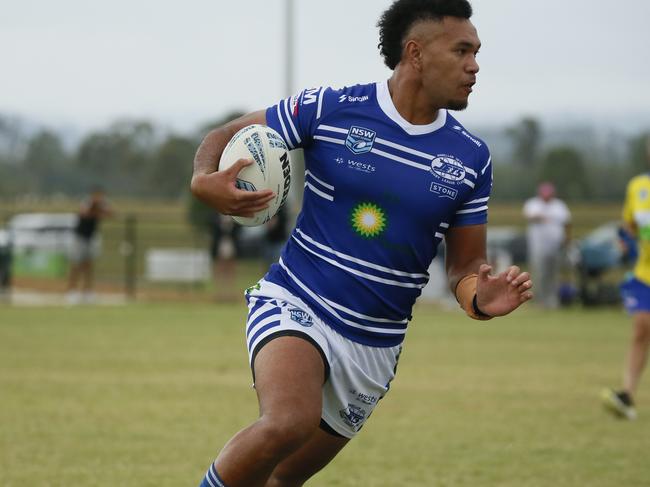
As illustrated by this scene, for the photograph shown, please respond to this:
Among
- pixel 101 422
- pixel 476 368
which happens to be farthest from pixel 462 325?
pixel 101 422

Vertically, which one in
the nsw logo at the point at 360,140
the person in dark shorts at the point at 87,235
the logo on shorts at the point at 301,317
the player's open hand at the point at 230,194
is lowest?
the person in dark shorts at the point at 87,235

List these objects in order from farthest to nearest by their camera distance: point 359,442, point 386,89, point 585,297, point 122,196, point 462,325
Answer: point 122,196, point 585,297, point 462,325, point 359,442, point 386,89

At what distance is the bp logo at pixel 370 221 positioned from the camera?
210 inches

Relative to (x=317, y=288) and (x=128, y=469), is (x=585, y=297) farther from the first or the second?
(x=317, y=288)

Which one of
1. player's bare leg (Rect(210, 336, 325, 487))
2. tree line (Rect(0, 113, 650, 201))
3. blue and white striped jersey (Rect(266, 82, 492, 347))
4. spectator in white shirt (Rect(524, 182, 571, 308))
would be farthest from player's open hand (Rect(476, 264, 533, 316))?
tree line (Rect(0, 113, 650, 201))

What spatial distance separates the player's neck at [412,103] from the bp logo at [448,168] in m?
0.21

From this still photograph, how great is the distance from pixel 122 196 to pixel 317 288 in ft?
145

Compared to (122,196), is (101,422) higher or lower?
higher

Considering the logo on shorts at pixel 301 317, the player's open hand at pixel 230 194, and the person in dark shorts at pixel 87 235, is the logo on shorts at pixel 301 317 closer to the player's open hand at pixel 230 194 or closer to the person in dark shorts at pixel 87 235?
the player's open hand at pixel 230 194

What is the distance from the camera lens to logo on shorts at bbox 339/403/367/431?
5.39 m

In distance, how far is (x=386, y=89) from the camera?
561cm

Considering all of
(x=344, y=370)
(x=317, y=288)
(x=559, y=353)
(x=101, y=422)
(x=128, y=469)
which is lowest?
(x=559, y=353)

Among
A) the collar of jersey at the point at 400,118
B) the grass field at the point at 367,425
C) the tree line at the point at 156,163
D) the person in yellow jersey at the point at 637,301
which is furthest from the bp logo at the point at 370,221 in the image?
the tree line at the point at 156,163

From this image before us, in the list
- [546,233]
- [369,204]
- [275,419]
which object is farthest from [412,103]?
[546,233]
